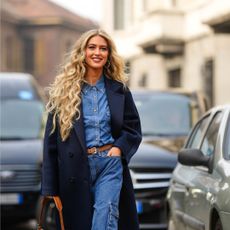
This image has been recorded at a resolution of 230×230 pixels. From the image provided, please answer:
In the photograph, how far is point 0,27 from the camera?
211ft

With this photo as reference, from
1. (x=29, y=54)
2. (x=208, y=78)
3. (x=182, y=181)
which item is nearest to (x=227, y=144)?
(x=182, y=181)

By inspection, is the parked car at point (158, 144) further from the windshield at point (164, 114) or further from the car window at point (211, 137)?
the car window at point (211, 137)

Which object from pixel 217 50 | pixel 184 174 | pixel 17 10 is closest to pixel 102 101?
pixel 184 174

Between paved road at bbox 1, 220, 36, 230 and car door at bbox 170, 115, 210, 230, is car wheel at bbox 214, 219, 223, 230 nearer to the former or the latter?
car door at bbox 170, 115, 210, 230

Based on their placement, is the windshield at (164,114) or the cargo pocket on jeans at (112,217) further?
the windshield at (164,114)

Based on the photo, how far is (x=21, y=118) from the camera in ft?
44.3

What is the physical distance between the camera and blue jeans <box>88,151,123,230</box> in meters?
5.49

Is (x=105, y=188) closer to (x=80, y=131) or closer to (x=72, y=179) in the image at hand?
(x=72, y=179)

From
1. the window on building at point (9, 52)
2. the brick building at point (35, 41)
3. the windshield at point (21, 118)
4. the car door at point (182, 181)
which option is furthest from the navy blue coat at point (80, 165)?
the window on building at point (9, 52)

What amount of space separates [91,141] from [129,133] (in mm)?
275

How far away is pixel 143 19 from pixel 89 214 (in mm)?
24217

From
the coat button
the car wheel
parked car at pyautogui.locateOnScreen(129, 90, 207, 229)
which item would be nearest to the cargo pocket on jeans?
the coat button

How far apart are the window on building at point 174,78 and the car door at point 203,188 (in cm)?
2178

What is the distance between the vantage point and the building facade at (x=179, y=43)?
24.0m
